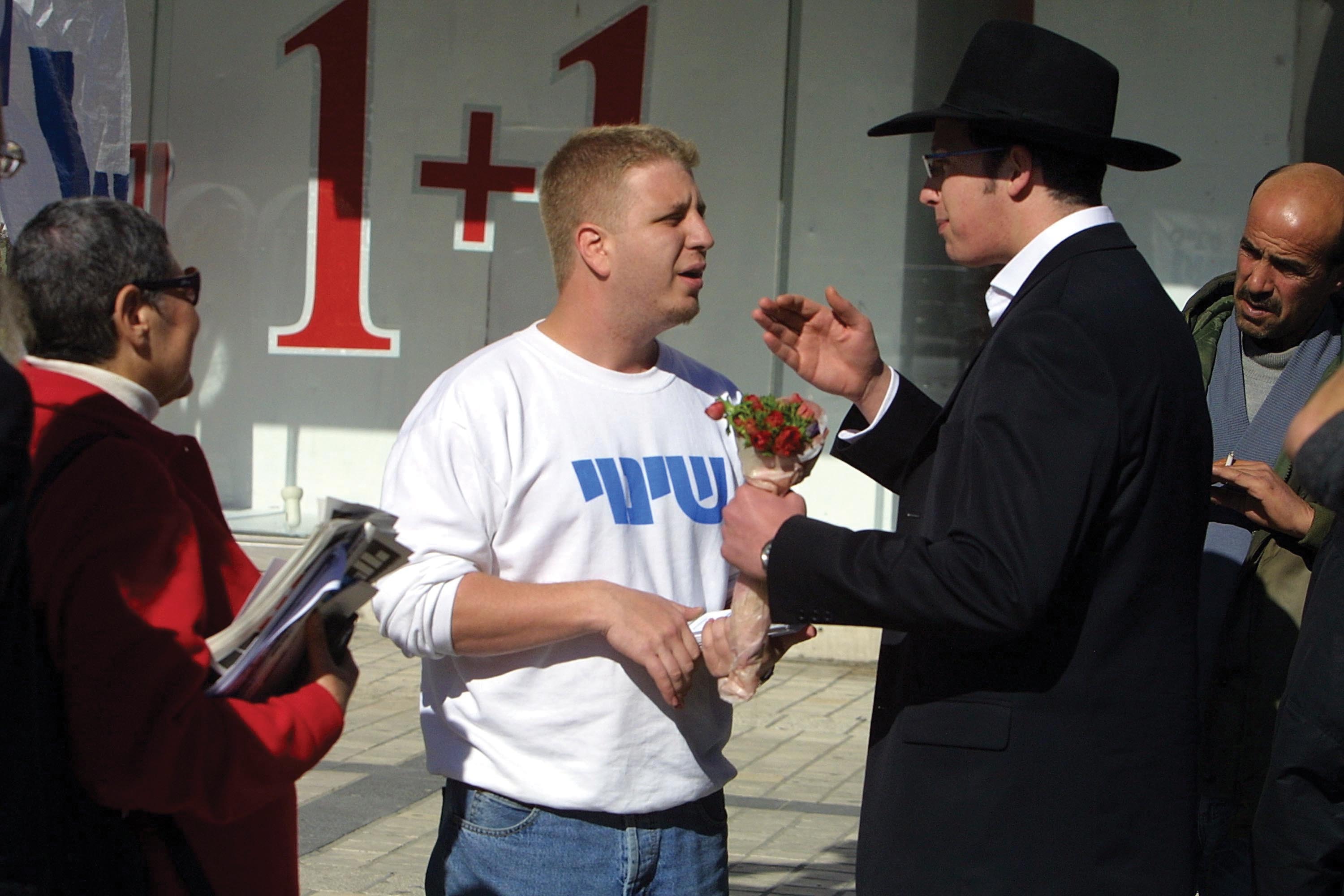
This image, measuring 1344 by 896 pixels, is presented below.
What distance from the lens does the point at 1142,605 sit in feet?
7.79

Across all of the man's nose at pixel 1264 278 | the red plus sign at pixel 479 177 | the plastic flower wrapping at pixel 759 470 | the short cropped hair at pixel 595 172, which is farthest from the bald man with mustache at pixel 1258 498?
the red plus sign at pixel 479 177

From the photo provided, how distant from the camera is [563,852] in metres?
2.65

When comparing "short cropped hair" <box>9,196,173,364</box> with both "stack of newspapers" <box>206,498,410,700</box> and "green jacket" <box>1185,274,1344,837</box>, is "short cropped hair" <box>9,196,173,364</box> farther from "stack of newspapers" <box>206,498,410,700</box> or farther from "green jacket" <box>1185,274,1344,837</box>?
"green jacket" <box>1185,274,1344,837</box>

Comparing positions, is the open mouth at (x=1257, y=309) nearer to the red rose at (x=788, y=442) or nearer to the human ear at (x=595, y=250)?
the red rose at (x=788, y=442)

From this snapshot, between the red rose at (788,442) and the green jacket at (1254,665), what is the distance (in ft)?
3.92

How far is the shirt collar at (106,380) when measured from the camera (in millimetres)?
2148

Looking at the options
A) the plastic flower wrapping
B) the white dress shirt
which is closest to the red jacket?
the plastic flower wrapping

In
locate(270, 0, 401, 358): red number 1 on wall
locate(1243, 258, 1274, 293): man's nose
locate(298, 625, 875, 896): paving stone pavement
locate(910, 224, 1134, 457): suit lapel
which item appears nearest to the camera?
locate(910, 224, 1134, 457): suit lapel

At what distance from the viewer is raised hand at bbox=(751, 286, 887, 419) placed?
3010 millimetres

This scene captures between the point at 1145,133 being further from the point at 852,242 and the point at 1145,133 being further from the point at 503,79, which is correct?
the point at 503,79

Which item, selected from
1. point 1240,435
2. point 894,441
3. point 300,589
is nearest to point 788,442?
point 894,441

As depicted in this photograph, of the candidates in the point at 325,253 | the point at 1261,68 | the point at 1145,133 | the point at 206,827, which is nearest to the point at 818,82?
the point at 1145,133

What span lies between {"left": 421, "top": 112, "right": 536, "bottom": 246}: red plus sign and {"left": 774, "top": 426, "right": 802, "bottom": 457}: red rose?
638 cm

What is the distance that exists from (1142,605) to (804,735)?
4503 mm
